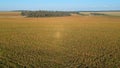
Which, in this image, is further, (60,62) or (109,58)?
(109,58)

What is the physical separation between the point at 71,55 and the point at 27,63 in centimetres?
364

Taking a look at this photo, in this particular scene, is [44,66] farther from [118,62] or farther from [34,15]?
[34,15]

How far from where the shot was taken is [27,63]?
10438 millimetres

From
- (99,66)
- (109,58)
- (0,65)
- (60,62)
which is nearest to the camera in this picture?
(0,65)

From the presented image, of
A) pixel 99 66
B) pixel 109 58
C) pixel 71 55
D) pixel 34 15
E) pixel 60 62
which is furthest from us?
pixel 34 15

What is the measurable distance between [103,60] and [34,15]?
10366cm

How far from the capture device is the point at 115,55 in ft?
42.0

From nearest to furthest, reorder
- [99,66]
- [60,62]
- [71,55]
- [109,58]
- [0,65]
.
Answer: [0,65]
[99,66]
[60,62]
[109,58]
[71,55]

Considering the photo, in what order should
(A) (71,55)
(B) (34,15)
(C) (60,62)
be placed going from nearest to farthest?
(C) (60,62)
(A) (71,55)
(B) (34,15)

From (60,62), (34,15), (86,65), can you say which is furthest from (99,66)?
(34,15)

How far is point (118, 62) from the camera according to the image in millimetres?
10953

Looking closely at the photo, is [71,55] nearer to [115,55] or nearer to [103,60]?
[103,60]

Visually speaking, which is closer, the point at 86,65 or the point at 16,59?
the point at 86,65

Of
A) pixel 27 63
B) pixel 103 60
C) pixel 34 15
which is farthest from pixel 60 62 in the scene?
pixel 34 15
